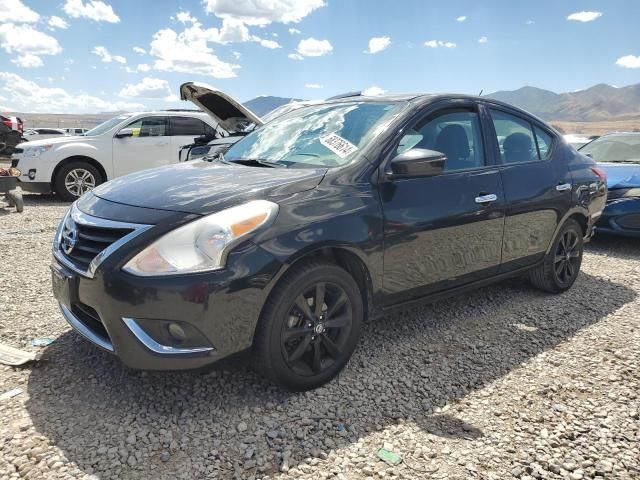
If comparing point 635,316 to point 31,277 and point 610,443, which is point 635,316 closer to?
point 610,443

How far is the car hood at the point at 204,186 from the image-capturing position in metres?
2.59

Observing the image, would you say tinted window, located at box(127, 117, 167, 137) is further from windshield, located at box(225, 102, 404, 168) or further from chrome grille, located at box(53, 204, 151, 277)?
chrome grille, located at box(53, 204, 151, 277)

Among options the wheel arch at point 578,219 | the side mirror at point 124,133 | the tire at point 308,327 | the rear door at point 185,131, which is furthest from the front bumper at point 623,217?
the side mirror at point 124,133

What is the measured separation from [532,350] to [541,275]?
3.82ft

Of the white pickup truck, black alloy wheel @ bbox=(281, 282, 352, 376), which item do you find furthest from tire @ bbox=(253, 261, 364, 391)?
the white pickup truck

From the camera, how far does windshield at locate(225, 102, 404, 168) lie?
3.16 m

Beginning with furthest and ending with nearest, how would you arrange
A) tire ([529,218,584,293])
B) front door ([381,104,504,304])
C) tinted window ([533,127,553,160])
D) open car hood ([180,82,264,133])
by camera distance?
open car hood ([180,82,264,133]), tire ([529,218,584,293]), tinted window ([533,127,553,160]), front door ([381,104,504,304])

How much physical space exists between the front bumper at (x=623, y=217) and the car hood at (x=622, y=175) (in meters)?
0.22

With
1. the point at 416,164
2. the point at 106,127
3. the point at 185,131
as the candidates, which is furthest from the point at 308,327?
the point at 106,127

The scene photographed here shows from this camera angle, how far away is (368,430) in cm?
256

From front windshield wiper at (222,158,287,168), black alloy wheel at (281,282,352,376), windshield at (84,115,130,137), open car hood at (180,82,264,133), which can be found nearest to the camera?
black alloy wheel at (281,282,352,376)

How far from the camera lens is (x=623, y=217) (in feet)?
Answer: 20.6

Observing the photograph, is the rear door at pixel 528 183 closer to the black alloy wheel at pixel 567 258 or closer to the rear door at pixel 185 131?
the black alloy wheel at pixel 567 258

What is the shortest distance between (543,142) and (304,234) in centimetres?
272
